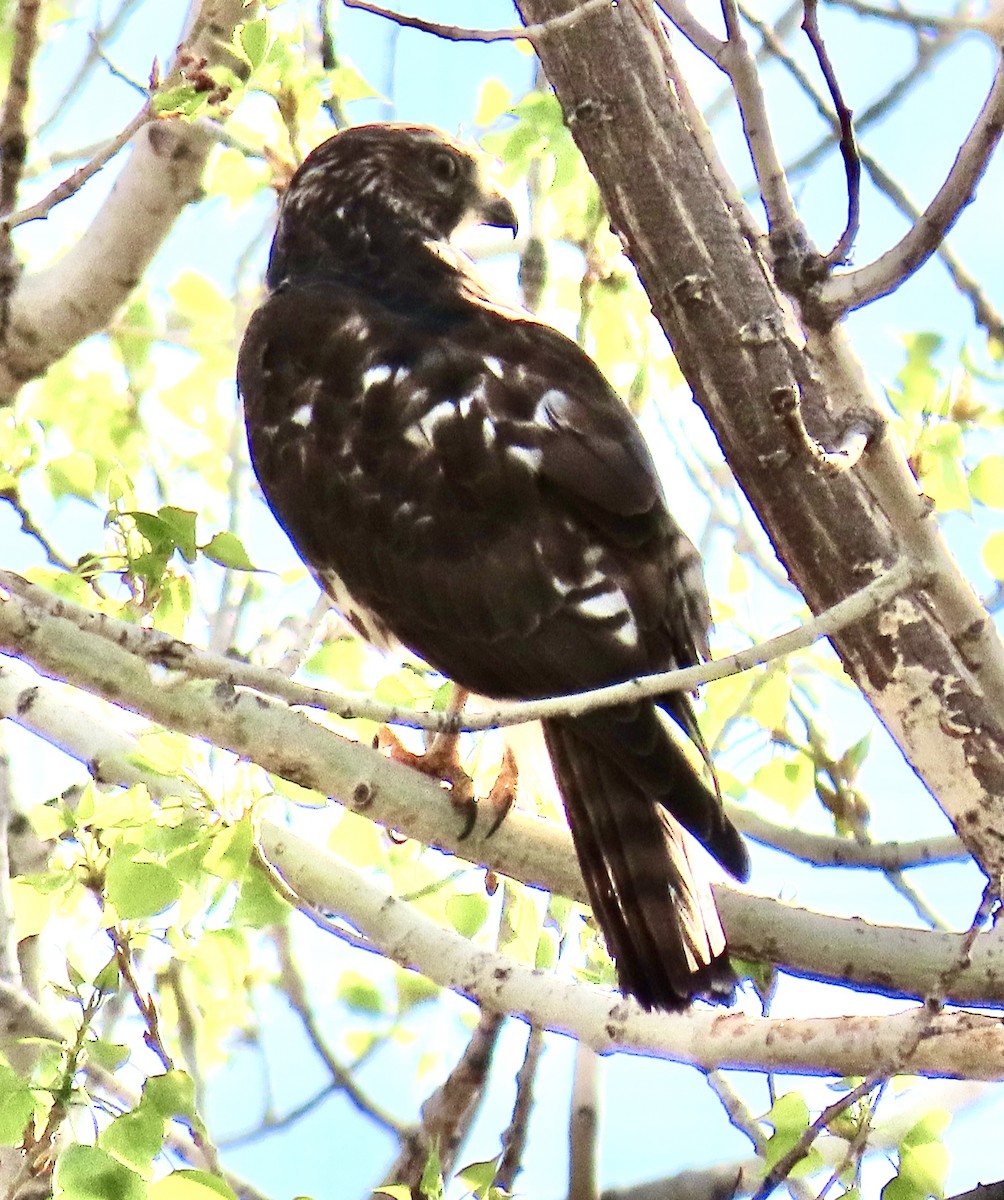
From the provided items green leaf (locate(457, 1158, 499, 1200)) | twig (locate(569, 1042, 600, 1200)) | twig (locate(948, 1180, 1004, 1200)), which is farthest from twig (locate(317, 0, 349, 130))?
twig (locate(948, 1180, 1004, 1200))

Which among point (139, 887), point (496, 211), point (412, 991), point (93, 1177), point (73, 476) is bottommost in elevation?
point (93, 1177)

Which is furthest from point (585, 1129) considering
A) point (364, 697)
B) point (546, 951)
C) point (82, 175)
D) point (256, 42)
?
point (256, 42)

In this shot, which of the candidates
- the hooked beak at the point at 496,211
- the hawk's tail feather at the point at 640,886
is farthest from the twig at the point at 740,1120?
the hooked beak at the point at 496,211

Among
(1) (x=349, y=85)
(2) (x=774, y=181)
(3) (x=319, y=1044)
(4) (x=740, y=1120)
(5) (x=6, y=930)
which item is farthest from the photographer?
(3) (x=319, y=1044)

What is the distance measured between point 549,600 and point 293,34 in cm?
117

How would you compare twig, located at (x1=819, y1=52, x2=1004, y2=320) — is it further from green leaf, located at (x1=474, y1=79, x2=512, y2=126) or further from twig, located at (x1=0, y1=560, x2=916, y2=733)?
green leaf, located at (x1=474, y1=79, x2=512, y2=126)

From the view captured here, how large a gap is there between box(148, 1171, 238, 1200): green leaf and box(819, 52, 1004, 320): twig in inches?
52.8

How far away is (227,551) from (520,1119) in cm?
107

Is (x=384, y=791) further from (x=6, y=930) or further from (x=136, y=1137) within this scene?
(x=6, y=930)

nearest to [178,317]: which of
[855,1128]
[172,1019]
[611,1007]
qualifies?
[172,1019]

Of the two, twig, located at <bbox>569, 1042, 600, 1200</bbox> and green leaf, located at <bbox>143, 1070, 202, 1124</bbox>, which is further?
twig, located at <bbox>569, 1042, 600, 1200</bbox>

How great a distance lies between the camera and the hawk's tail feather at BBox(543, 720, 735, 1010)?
2.37m

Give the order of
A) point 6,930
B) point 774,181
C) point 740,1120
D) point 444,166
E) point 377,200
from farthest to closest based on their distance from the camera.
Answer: point 444,166 < point 377,200 < point 6,930 < point 740,1120 < point 774,181

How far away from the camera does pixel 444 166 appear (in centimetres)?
395
